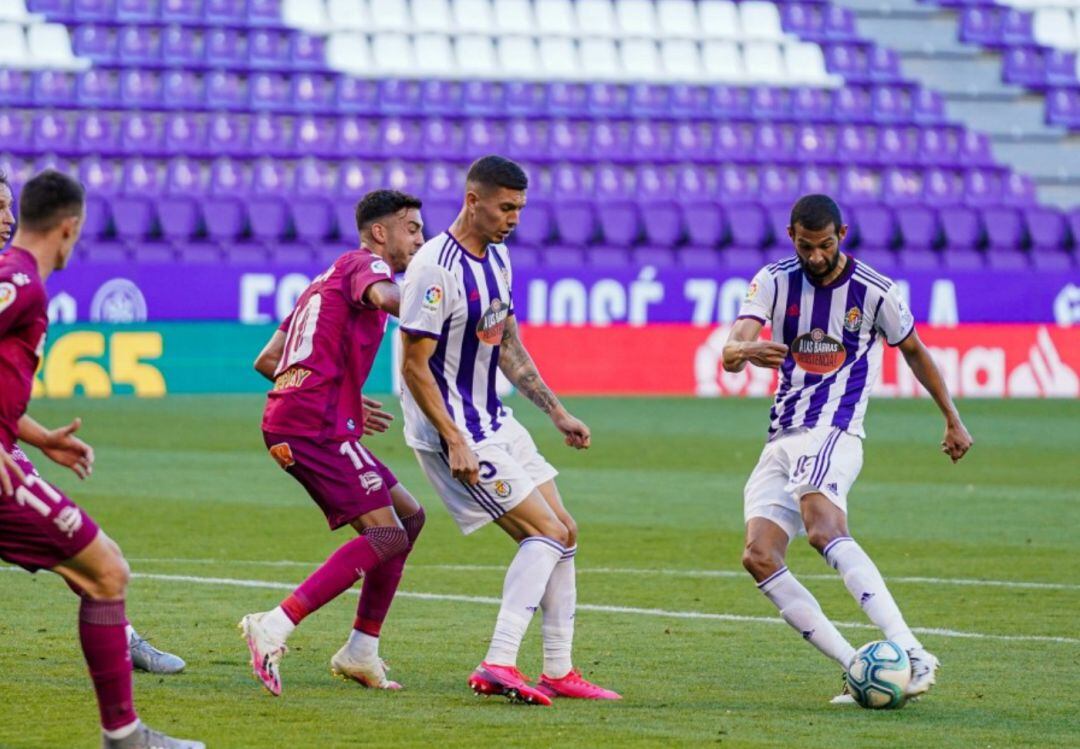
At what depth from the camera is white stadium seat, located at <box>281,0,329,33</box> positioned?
28.2m

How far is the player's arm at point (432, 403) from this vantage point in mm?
6496

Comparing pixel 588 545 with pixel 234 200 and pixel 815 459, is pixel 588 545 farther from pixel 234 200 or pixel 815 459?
pixel 234 200

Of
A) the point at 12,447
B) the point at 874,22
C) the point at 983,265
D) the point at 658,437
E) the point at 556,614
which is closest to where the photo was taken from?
the point at 12,447

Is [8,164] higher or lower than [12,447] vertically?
higher

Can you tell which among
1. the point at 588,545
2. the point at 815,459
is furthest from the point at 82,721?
the point at 588,545

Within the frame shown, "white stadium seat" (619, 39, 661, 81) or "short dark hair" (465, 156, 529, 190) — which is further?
"white stadium seat" (619, 39, 661, 81)

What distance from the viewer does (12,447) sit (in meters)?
5.98

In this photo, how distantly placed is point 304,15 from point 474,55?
2.60 meters

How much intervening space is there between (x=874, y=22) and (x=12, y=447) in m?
27.9

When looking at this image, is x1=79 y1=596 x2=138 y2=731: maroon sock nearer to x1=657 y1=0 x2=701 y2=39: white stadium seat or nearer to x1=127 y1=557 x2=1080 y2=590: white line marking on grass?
x1=127 y1=557 x2=1080 y2=590: white line marking on grass

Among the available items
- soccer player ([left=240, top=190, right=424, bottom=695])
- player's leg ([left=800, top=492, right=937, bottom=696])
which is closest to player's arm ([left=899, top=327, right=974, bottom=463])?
player's leg ([left=800, top=492, right=937, bottom=696])

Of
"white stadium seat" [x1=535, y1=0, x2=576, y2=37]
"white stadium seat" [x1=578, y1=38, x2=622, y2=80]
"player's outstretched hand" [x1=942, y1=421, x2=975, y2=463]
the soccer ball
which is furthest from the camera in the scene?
"white stadium seat" [x1=535, y1=0, x2=576, y2=37]

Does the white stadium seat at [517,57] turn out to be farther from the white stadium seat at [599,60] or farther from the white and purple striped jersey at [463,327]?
the white and purple striped jersey at [463,327]

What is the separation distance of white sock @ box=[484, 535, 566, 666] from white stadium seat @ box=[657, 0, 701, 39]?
79.8 ft
